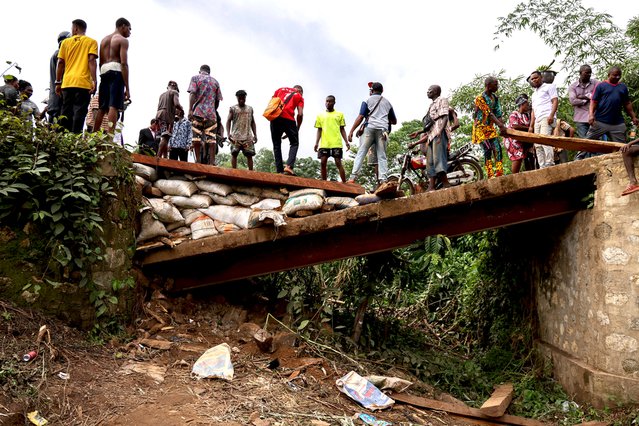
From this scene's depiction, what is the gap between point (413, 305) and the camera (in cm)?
984

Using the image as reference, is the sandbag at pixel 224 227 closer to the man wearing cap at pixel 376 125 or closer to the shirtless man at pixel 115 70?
the shirtless man at pixel 115 70

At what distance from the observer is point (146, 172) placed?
6168mm

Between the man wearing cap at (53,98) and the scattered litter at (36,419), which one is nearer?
the scattered litter at (36,419)

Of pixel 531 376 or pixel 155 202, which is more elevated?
pixel 155 202

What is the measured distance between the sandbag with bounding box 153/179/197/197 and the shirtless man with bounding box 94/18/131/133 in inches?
34.7

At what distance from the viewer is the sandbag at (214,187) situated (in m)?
6.34

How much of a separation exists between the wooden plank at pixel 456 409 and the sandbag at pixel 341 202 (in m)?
2.18

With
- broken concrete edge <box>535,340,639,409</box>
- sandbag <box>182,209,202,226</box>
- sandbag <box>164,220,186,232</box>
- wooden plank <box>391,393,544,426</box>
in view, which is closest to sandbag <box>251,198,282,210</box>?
sandbag <box>182,209,202,226</box>

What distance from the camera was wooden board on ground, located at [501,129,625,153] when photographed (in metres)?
5.64

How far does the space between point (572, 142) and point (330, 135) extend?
137 inches

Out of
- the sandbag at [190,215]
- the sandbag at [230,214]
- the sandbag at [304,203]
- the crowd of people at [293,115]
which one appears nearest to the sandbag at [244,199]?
the sandbag at [230,214]

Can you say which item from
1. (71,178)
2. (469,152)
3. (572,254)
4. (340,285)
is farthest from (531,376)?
(71,178)

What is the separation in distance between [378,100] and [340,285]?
269 cm

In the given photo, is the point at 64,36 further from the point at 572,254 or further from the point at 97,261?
the point at 572,254
